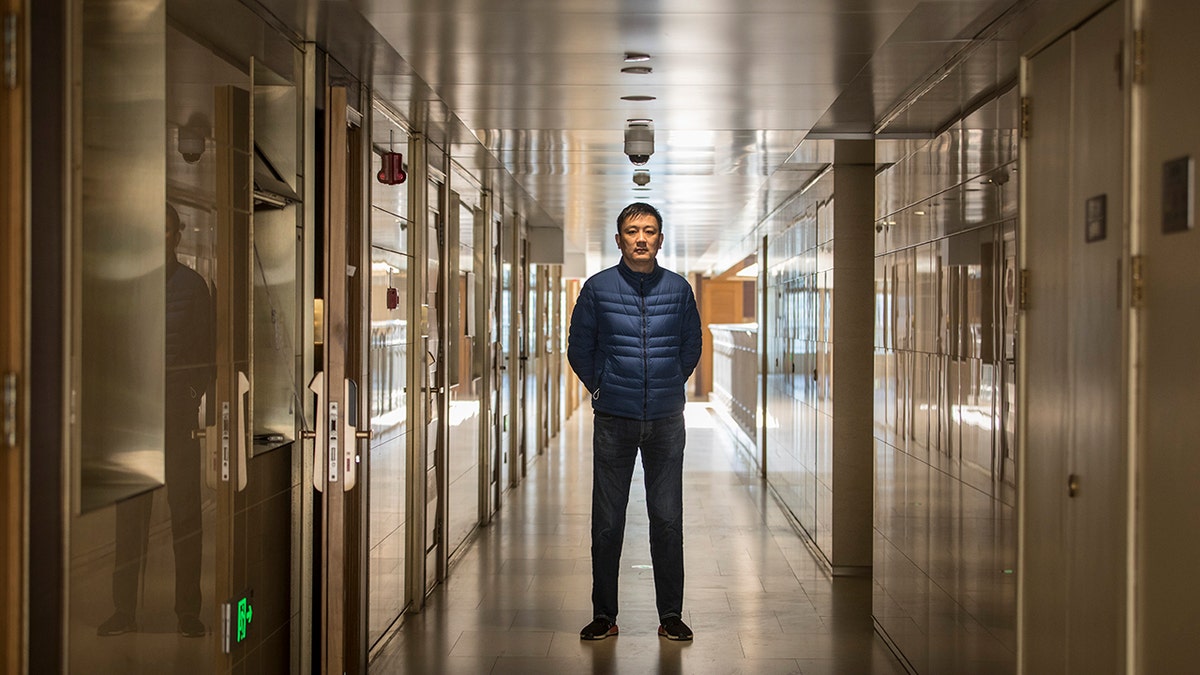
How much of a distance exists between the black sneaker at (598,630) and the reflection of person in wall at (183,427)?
2408mm

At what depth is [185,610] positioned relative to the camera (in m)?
3.00

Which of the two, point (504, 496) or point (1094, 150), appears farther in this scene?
point (504, 496)

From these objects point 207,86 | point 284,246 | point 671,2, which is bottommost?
point 284,246

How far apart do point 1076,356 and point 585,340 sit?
2.61m

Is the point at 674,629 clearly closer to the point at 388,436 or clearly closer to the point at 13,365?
the point at 388,436

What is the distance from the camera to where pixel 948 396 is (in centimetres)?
423

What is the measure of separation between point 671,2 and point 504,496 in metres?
6.99

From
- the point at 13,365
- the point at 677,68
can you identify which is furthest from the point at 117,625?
the point at 677,68

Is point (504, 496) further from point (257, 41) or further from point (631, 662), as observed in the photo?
point (257, 41)

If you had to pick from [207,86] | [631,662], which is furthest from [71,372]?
[631,662]

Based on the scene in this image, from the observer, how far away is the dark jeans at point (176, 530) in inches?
103

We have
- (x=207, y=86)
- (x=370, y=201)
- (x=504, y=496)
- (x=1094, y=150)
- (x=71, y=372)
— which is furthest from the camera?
(x=504, y=496)

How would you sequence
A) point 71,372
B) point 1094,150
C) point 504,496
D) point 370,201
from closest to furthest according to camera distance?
1. point 71,372
2. point 1094,150
3. point 370,201
4. point 504,496

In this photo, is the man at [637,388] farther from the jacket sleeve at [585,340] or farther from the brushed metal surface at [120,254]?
the brushed metal surface at [120,254]
